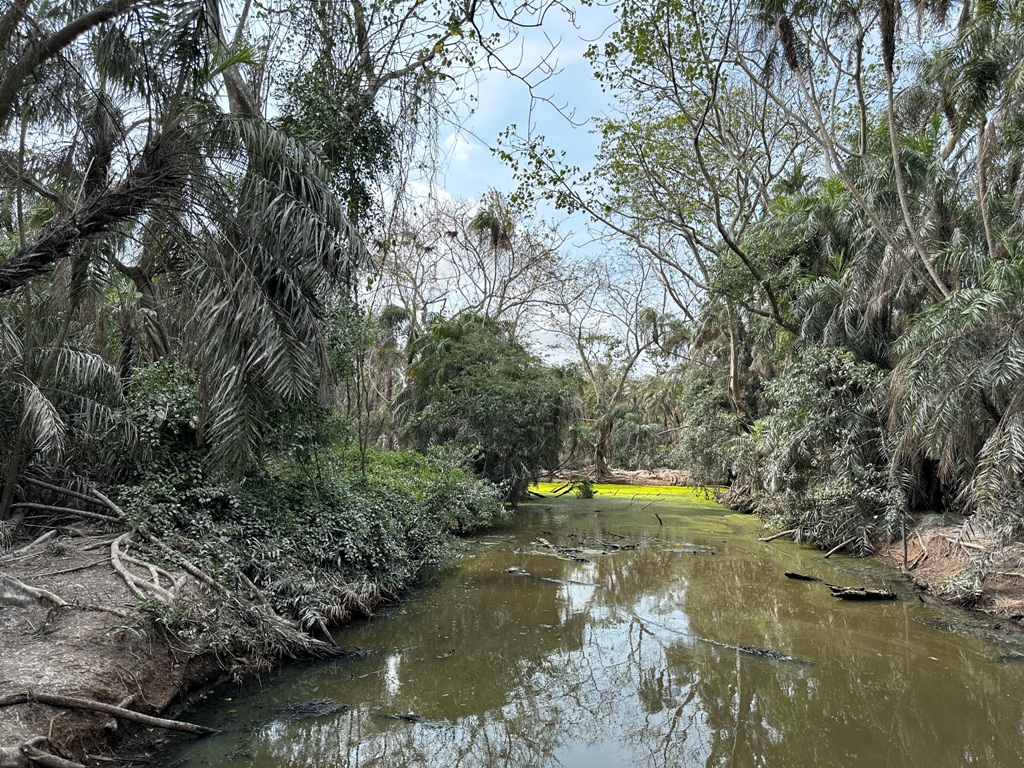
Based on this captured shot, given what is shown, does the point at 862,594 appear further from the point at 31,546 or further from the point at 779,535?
the point at 31,546

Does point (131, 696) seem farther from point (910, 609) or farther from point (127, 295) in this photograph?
point (910, 609)

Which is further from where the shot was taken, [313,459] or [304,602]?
[313,459]

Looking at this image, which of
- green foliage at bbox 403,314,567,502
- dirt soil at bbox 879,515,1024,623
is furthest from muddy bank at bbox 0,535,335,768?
green foliage at bbox 403,314,567,502

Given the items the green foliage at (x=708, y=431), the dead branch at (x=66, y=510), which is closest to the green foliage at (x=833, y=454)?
the green foliage at (x=708, y=431)

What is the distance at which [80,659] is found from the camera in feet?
15.4

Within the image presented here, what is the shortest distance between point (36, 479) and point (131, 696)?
397cm

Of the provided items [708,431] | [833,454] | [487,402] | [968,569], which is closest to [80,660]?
[968,569]

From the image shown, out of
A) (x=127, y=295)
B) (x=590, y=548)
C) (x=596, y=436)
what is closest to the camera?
(x=127, y=295)

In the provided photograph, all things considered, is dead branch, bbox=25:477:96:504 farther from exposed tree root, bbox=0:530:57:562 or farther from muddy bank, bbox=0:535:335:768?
muddy bank, bbox=0:535:335:768

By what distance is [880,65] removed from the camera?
14.5m

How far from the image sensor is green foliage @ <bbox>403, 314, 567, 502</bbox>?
1802 cm

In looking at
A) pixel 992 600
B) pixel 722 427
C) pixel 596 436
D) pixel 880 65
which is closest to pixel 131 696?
pixel 992 600

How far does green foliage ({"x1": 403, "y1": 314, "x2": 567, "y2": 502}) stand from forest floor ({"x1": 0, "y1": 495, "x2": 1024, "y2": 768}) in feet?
38.4

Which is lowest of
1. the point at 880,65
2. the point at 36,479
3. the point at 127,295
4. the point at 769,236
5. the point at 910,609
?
the point at 910,609
